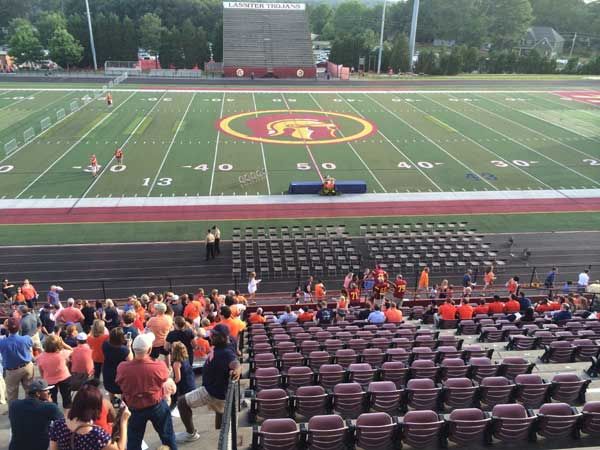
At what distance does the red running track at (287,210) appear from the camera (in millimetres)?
24750

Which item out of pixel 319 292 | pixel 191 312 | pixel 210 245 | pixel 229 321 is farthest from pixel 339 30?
pixel 229 321

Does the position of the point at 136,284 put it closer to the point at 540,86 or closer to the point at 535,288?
the point at 535,288

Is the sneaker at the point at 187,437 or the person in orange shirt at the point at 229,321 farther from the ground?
the person in orange shirt at the point at 229,321

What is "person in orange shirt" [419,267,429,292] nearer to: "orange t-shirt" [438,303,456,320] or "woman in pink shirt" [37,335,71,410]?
"orange t-shirt" [438,303,456,320]

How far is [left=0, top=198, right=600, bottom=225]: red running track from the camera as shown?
24.8m

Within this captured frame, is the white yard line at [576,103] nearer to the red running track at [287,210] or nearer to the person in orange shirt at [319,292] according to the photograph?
the red running track at [287,210]

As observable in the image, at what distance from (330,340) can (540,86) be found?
6742 cm

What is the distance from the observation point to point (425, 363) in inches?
346

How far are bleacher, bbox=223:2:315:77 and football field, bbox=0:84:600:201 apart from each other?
60.7 feet

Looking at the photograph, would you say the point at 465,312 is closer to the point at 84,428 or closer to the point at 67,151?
the point at 84,428

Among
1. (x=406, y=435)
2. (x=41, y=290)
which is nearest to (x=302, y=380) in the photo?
(x=406, y=435)

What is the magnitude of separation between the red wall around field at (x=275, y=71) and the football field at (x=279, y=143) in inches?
653

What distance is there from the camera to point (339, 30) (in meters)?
127

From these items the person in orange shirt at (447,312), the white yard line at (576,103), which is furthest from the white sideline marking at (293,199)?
the white yard line at (576,103)
